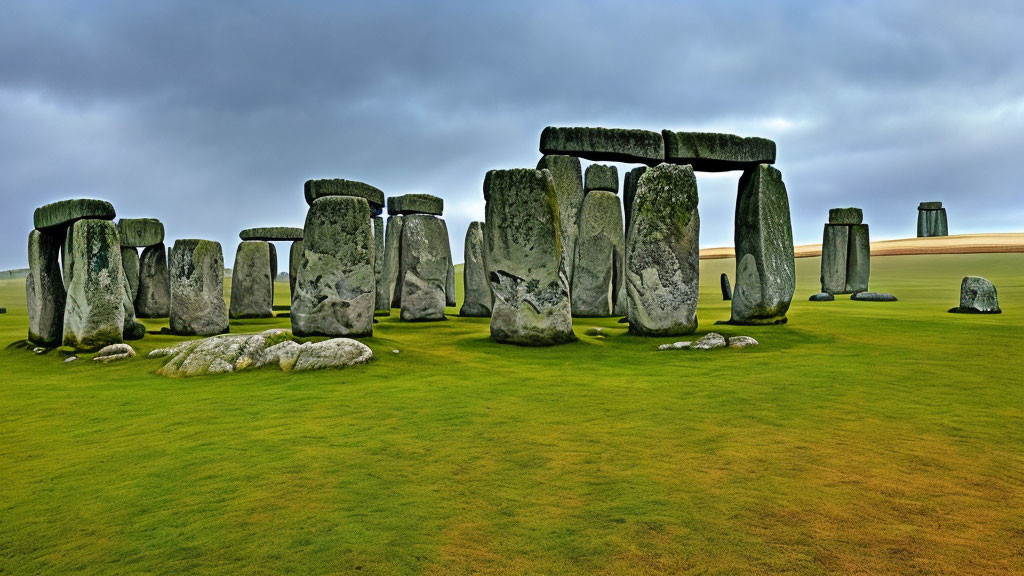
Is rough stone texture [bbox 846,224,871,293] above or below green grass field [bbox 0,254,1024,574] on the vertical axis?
above

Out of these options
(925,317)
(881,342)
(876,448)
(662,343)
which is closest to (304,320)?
(662,343)

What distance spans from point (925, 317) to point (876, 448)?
368 inches

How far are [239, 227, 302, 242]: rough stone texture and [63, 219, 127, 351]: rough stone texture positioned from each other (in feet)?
26.6

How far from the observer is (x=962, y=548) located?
2848 millimetres

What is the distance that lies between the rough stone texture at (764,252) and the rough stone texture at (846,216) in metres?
10.9

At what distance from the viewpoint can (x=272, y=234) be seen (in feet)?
56.6

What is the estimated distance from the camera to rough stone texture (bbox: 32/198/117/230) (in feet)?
29.2

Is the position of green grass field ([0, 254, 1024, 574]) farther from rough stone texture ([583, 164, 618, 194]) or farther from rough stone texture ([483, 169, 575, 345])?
rough stone texture ([583, 164, 618, 194])

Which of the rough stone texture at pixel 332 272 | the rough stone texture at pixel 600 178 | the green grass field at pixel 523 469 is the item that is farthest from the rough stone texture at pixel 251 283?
the green grass field at pixel 523 469

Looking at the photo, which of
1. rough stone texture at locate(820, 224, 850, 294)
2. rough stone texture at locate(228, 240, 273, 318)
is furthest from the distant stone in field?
Result: rough stone texture at locate(228, 240, 273, 318)

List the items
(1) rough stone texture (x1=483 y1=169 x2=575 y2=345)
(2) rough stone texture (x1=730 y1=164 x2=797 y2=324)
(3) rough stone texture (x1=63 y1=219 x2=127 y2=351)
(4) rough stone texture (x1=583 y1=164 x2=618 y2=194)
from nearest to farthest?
(3) rough stone texture (x1=63 y1=219 x2=127 y2=351) < (1) rough stone texture (x1=483 y1=169 x2=575 y2=345) < (2) rough stone texture (x1=730 y1=164 x2=797 y2=324) < (4) rough stone texture (x1=583 y1=164 x2=618 y2=194)

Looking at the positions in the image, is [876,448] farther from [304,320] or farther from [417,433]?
[304,320]

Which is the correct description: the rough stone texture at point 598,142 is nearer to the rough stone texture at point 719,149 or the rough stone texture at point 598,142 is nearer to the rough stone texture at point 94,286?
the rough stone texture at point 719,149

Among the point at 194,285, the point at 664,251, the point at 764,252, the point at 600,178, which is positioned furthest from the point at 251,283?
the point at 764,252
